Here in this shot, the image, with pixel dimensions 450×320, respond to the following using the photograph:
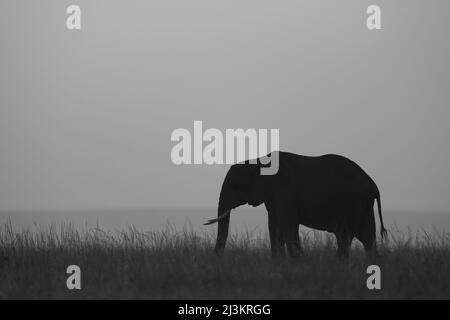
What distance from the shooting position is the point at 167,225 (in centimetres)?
1327

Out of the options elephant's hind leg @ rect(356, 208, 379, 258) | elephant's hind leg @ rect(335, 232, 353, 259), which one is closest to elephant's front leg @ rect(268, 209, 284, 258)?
elephant's hind leg @ rect(335, 232, 353, 259)

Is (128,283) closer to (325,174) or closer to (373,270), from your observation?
(373,270)

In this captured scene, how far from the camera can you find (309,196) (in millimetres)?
12727

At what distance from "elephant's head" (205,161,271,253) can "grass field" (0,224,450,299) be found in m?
0.49

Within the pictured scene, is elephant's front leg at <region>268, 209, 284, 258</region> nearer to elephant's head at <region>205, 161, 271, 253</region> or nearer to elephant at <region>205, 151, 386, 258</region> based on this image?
elephant at <region>205, 151, 386, 258</region>

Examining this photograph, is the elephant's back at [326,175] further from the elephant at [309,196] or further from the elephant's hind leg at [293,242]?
the elephant's hind leg at [293,242]

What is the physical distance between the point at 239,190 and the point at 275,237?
1.27 meters

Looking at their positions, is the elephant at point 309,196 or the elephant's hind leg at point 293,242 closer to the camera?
the elephant's hind leg at point 293,242

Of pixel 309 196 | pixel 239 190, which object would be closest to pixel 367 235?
pixel 309 196

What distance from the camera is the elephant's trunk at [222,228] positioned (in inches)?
498

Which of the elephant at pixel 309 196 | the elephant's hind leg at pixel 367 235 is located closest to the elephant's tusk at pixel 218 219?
the elephant at pixel 309 196

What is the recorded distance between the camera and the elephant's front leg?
12.0 metres
